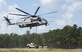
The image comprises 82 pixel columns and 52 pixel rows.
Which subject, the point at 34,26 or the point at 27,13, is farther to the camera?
the point at 27,13

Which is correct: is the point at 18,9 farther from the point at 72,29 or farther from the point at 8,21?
the point at 72,29

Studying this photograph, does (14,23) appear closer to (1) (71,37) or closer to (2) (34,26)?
(2) (34,26)

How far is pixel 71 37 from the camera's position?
165250mm

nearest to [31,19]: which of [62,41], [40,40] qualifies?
[62,41]

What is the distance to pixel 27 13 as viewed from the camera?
91875mm

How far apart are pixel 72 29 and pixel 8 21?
2970 inches

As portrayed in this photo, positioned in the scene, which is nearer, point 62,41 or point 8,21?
point 8,21

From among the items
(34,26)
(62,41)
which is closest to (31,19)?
(34,26)

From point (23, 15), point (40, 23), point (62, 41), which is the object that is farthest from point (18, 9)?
point (62, 41)

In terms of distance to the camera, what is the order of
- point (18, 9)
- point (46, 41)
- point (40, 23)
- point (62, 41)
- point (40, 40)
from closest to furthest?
point (40, 23), point (18, 9), point (62, 41), point (46, 41), point (40, 40)

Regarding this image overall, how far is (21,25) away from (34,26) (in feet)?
13.6

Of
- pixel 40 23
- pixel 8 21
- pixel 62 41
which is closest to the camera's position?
pixel 40 23

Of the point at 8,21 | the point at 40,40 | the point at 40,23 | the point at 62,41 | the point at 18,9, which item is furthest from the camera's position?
the point at 40,40

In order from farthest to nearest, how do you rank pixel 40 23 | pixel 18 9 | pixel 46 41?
pixel 46 41 < pixel 18 9 < pixel 40 23
